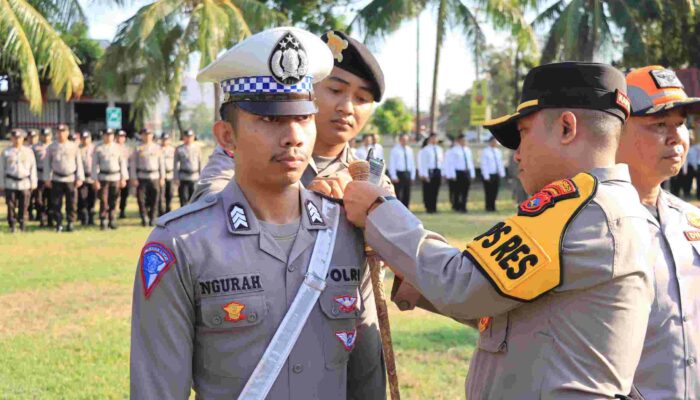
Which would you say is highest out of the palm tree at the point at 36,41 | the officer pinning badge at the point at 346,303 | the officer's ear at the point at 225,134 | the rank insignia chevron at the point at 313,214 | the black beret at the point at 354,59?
the palm tree at the point at 36,41

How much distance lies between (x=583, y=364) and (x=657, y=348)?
2.92 ft

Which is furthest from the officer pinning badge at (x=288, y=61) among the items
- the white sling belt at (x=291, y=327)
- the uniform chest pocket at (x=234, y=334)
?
the uniform chest pocket at (x=234, y=334)

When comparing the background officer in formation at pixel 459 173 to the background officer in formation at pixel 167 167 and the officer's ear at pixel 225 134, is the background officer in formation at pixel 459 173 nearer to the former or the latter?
the background officer in formation at pixel 167 167

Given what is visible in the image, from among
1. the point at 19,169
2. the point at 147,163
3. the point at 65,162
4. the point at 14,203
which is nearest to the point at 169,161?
the point at 147,163

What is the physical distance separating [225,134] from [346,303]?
58 cm

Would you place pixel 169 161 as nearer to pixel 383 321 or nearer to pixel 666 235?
pixel 666 235

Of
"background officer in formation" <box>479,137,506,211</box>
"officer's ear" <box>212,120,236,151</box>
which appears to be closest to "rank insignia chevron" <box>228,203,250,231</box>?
"officer's ear" <box>212,120,236,151</box>

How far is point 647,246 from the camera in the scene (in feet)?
7.62

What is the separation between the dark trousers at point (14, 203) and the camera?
50.6ft

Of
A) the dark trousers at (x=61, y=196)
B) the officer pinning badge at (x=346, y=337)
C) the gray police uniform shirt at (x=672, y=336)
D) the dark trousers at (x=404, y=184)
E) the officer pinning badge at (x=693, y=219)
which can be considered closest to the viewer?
the officer pinning badge at (x=346, y=337)

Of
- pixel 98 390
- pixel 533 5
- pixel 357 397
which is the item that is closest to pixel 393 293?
pixel 357 397

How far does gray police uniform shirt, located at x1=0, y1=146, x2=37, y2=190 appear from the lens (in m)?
15.6

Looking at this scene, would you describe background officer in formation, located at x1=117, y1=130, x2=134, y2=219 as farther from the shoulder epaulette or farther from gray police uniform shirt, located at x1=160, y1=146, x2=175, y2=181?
the shoulder epaulette

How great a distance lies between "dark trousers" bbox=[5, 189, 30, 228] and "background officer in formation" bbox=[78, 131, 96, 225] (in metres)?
1.35
